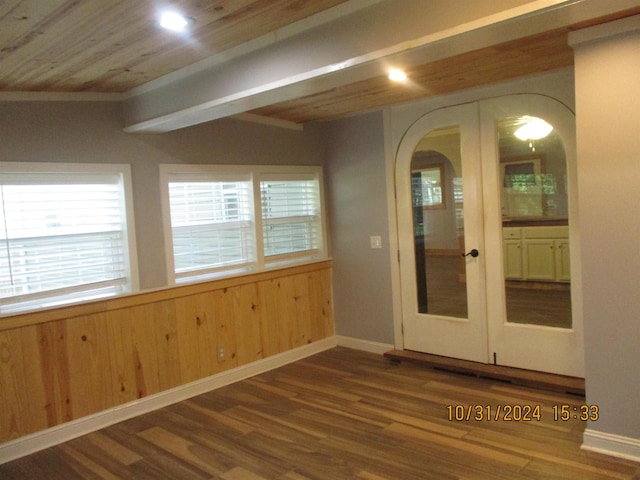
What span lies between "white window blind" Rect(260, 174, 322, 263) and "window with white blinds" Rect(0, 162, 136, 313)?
4.44ft

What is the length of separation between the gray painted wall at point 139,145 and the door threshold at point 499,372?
6.96ft

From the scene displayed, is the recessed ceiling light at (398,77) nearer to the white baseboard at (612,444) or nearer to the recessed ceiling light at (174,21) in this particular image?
the recessed ceiling light at (174,21)

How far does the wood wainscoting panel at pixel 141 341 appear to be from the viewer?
3.28 m

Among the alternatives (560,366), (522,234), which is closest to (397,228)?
(522,234)

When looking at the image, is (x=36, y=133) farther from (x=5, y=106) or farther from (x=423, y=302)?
(x=423, y=302)

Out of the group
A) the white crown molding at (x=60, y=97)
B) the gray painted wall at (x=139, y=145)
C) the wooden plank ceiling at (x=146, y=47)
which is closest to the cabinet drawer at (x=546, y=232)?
the wooden plank ceiling at (x=146, y=47)

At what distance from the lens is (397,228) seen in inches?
185

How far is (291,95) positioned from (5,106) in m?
1.84

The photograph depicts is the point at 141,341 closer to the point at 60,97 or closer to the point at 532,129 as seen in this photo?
the point at 60,97

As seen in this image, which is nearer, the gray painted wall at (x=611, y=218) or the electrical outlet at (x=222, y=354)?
the gray painted wall at (x=611, y=218)

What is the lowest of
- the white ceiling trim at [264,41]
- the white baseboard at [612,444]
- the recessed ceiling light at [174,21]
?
the white baseboard at [612,444]

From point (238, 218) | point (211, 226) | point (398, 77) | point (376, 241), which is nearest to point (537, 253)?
point (376, 241)

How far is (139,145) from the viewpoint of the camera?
3871mm

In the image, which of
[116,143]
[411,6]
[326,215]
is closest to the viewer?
[411,6]
